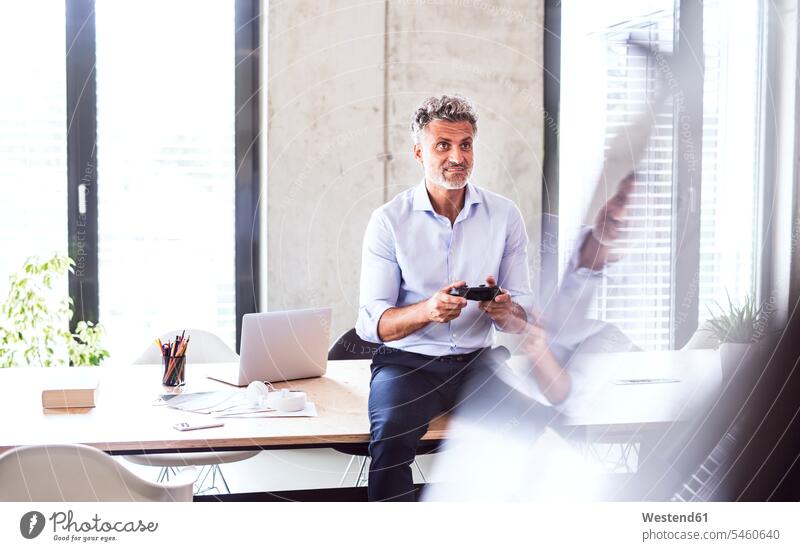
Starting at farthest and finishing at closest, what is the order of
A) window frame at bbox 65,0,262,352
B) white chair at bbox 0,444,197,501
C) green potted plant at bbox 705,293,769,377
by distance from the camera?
window frame at bbox 65,0,262,352 → green potted plant at bbox 705,293,769,377 → white chair at bbox 0,444,197,501

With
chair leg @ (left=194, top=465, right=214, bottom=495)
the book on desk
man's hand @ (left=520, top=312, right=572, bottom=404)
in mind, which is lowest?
chair leg @ (left=194, top=465, right=214, bottom=495)

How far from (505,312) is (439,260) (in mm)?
263

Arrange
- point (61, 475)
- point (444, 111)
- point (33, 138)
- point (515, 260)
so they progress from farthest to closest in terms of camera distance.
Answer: point (33, 138)
point (515, 260)
point (444, 111)
point (61, 475)

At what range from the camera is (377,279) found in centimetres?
197

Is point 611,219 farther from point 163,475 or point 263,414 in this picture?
point 163,475

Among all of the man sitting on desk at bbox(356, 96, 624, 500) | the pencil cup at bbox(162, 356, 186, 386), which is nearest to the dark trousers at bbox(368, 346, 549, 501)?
the man sitting on desk at bbox(356, 96, 624, 500)

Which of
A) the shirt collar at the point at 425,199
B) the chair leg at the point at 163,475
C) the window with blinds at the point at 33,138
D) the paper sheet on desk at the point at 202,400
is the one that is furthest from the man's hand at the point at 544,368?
the window with blinds at the point at 33,138

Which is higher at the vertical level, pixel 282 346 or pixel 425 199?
pixel 425 199

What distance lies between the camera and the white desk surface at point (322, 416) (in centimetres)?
150

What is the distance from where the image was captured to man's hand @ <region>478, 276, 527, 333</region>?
1689 millimetres

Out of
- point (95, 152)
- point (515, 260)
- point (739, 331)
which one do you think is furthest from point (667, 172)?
point (95, 152)

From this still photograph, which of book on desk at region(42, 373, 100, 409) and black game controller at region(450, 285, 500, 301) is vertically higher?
black game controller at region(450, 285, 500, 301)

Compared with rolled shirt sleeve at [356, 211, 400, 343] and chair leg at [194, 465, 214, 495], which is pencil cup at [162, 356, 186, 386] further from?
chair leg at [194, 465, 214, 495]

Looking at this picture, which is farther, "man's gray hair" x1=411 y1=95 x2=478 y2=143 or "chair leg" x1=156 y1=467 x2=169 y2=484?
"chair leg" x1=156 y1=467 x2=169 y2=484
